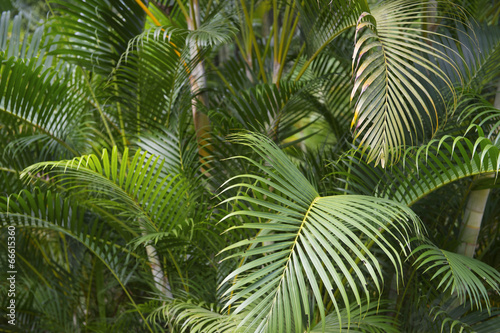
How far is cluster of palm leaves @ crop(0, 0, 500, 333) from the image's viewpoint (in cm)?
109

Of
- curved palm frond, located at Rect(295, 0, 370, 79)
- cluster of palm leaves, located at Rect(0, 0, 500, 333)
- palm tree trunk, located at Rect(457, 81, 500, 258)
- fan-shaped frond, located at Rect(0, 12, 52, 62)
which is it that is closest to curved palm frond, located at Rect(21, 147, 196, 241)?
cluster of palm leaves, located at Rect(0, 0, 500, 333)

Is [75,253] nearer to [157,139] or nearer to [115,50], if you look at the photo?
[157,139]

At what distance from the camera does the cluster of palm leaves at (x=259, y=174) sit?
109 centimetres

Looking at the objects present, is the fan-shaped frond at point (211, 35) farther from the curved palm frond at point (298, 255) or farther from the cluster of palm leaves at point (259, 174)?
the curved palm frond at point (298, 255)

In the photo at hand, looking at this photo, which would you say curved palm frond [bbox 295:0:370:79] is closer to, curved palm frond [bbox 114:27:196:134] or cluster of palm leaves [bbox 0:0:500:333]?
cluster of palm leaves [bbox 0:0:500:333]

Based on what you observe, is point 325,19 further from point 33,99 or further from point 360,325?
point 33,99

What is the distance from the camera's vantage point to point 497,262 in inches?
66.6

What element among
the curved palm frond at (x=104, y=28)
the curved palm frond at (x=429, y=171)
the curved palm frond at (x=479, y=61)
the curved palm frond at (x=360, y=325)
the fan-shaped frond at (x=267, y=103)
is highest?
the curved palm frond at (x=104, y=28)

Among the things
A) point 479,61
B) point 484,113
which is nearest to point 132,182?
point 484,113

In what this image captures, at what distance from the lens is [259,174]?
151 cm

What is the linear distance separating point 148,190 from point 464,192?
3.78ft

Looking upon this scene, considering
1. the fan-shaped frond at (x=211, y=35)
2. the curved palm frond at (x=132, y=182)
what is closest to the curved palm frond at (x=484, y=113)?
the fan-shaped frond at (x=211, y=35)

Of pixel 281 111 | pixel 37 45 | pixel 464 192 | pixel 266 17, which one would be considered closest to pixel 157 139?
pixel 281 111

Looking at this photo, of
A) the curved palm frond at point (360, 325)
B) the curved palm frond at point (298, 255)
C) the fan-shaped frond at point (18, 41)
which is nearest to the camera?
the curved palm frond at point (298, 255)
